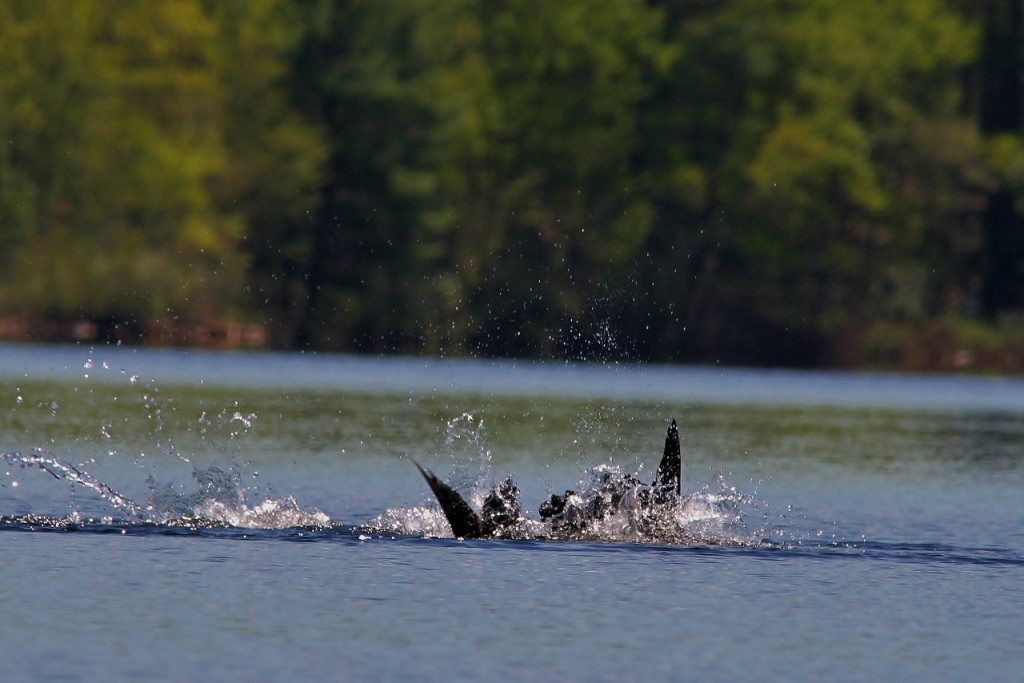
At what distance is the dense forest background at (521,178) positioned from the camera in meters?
84.0

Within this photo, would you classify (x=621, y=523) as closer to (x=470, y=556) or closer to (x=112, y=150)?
(x=470, y=556)

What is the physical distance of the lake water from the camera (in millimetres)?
15555

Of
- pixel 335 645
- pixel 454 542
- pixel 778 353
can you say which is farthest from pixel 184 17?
pixel 335 645

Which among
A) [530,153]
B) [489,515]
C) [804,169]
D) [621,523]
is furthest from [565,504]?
[530,153]

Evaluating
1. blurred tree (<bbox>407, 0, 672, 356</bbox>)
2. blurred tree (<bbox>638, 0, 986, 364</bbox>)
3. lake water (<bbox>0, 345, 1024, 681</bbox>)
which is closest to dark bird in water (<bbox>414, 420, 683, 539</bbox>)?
lake water (<bbox>0, 345, 1024, 681</bbox>)

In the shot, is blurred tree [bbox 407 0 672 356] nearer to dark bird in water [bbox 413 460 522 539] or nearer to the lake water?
the lake water

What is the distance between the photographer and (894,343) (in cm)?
8275

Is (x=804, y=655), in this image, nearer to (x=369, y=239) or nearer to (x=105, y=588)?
(x=105, y=588)

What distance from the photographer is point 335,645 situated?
1566 centimetres

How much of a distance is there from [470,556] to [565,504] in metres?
2.06

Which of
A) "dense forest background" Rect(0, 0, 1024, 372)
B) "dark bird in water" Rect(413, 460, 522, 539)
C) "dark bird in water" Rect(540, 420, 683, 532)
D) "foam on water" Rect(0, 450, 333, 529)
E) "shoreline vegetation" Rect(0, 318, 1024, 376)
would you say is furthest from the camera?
"dense forest background" Rect(0, 0, 1024, 372)

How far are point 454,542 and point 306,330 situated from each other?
63.5m

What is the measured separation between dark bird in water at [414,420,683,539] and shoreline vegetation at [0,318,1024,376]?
2280 inches

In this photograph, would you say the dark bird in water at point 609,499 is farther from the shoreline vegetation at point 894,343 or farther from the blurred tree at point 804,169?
the blurred tree at point 804,169
